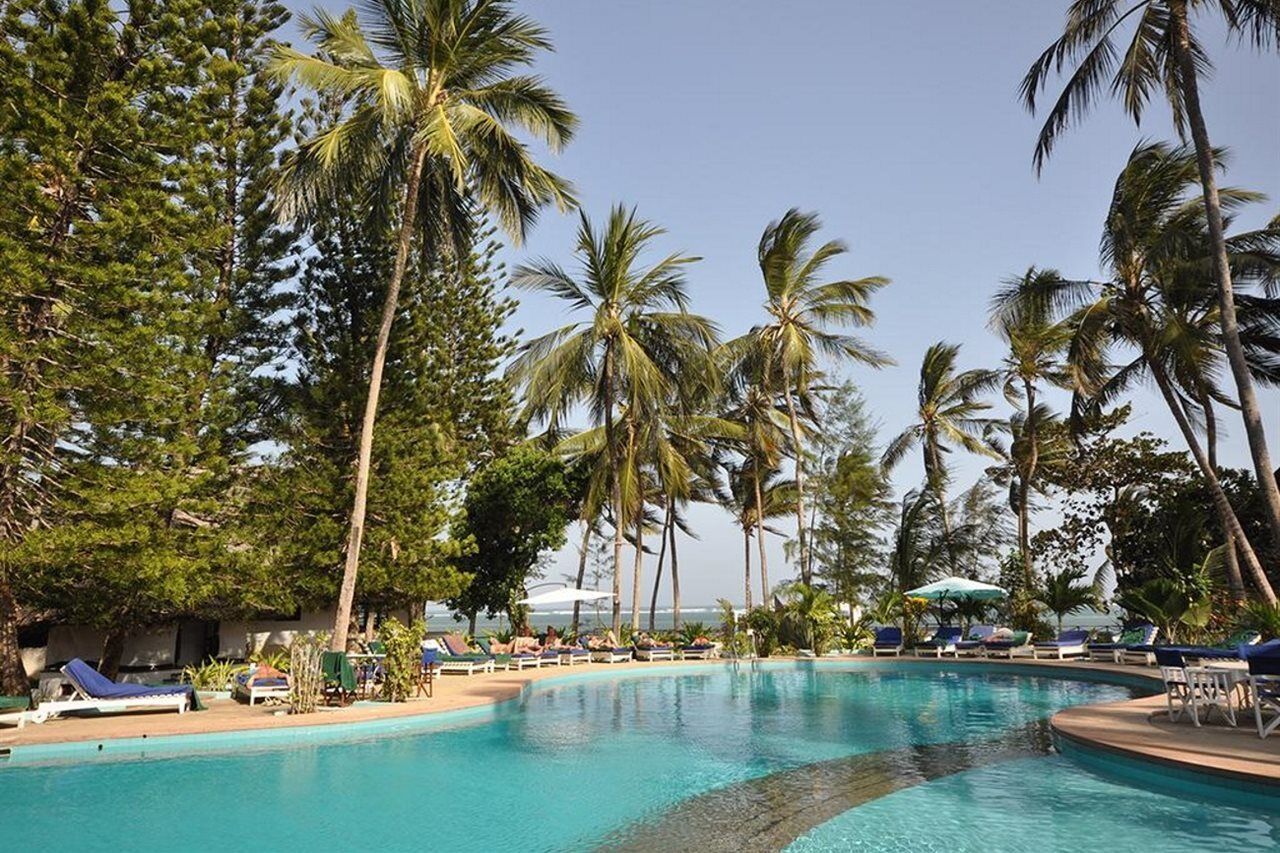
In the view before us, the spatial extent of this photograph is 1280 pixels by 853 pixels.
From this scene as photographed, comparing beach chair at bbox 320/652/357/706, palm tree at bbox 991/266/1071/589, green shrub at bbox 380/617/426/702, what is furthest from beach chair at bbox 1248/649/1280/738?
palm tree at bbox 991/266/1071/589

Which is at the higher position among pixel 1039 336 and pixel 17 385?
pixel 1039 336

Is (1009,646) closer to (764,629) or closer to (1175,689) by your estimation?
(764,629)

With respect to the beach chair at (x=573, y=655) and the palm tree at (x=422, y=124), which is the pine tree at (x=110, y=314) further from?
the beach chair at (x=573, y=655)

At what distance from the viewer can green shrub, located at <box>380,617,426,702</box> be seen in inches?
421

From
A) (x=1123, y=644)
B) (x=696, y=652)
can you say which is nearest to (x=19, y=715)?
(x=696, y=652)

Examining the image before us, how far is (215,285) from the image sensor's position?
1365 cm

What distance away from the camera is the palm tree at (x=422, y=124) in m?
12.5

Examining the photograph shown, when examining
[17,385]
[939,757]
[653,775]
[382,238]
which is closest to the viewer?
[653,775]

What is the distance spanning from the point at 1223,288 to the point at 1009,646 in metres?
9.56

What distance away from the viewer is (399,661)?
10.7m

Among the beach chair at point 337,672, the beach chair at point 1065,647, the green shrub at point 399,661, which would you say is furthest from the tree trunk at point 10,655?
the beach chair at point 1065,647

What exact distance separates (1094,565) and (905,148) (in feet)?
50.7

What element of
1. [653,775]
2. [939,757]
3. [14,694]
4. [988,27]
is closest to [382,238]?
[14,694]

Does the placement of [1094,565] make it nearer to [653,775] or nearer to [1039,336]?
[1039,336]
